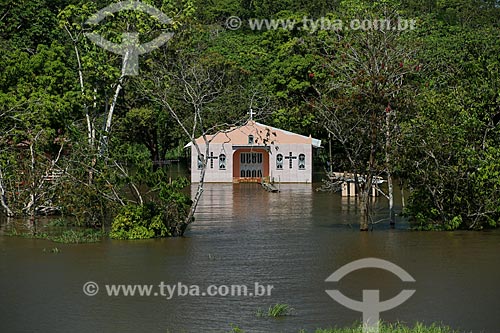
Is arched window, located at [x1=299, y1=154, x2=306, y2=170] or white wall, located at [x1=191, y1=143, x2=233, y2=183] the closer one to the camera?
white wall, located at [x1=191, y1=143, x2=233, y2=183]

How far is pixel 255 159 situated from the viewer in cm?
4544

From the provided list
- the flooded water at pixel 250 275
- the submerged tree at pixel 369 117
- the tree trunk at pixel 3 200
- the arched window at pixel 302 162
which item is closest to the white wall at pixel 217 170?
the arched window at pixel 302 162

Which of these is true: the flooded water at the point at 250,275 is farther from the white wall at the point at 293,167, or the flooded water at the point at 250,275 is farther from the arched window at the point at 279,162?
the arched window at the point at 279,162

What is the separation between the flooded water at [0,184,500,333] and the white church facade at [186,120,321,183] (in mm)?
16996

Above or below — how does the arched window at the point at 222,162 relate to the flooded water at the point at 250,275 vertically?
above

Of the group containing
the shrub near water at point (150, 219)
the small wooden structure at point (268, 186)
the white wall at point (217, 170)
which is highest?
the white wall at point (217, 170)

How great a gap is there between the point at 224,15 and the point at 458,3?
1852 cm

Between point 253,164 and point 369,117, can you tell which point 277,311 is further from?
point 253,164

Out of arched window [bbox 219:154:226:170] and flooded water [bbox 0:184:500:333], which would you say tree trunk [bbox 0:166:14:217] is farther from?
arched window [bbox 219:154:226:170]

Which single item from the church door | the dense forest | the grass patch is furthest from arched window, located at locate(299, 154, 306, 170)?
the grass patch

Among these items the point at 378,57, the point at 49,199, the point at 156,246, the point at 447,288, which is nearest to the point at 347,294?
the point at 447,288

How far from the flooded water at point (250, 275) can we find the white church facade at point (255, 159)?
1700cm

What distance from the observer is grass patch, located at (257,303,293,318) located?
46.5 feet

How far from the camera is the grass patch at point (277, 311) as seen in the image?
14.2m
